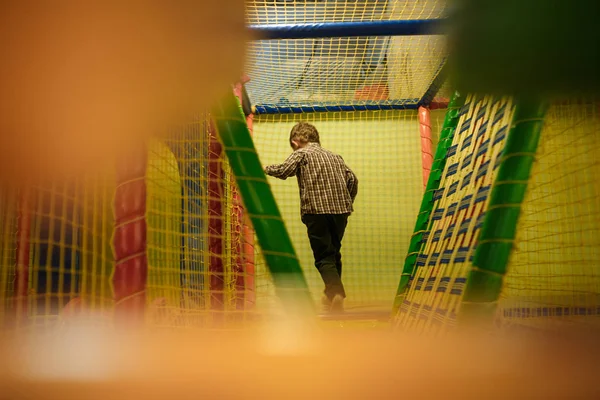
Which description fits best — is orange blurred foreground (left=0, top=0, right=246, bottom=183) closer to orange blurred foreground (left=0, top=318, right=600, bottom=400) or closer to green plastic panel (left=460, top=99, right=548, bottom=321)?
orange blurred foreground (left=0, top=318, right=600, bottom=400)

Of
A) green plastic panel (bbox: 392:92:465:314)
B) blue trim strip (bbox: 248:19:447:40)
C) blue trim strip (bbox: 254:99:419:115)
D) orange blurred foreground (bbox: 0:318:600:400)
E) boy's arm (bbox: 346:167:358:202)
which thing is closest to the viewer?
orange blurred foreground (bbox: 0:318:600:400)

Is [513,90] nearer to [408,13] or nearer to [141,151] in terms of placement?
[141,151]

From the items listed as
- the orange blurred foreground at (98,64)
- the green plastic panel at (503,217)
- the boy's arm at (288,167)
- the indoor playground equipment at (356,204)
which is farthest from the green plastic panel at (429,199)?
the orange blurred foreground at (98,64)

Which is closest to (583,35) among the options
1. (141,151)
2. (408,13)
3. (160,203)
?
(141,151)

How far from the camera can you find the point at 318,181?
6.84ft

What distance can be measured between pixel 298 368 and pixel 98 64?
1.78 ft

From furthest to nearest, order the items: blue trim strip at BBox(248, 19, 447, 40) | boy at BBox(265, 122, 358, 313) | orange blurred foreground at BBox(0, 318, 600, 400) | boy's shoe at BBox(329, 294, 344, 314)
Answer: boy at BBox(265, 122, 358, 313) → boy's shoe at BBox(329, 294, 344, 314) → blue trim strip at BBox(248, 19, 447, 40) → orange blurred foreground at BBox(0, 318, 600, 400)

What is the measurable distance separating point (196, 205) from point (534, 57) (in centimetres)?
89

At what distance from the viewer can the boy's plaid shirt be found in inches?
81.6

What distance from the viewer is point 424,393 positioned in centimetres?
51

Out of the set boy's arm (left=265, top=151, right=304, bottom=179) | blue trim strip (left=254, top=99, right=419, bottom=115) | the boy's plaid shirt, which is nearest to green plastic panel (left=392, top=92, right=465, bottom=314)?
the boy's plaid shirt

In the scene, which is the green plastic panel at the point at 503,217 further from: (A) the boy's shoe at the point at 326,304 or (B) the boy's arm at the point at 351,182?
(B) the boy's arm at the point at 351,182

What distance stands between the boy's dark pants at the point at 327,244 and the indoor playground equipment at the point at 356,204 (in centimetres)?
23

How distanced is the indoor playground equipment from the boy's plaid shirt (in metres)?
0.35
